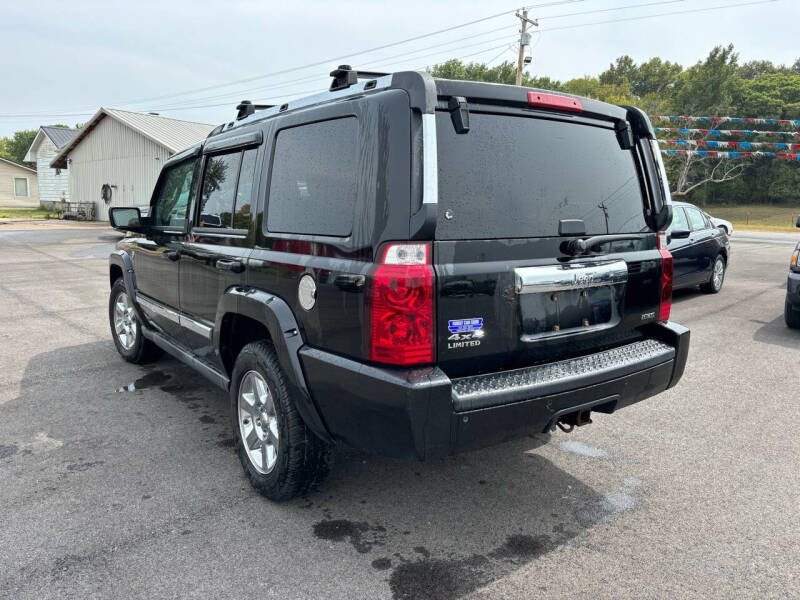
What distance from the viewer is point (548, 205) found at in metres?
2.90

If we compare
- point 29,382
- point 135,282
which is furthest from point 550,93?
point 29,382

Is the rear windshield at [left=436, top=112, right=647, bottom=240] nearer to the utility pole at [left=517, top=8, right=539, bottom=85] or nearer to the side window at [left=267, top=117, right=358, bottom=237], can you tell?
the side window at [left=267, top=117, right=358, bottom=237]

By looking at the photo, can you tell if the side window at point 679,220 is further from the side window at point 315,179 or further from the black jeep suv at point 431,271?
the side window at point 315,179

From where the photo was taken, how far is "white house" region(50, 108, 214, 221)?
30484 millimetres

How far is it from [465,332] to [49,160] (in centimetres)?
5177

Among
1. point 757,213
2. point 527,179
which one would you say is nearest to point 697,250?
point 527,179

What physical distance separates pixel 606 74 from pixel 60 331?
3702 inches

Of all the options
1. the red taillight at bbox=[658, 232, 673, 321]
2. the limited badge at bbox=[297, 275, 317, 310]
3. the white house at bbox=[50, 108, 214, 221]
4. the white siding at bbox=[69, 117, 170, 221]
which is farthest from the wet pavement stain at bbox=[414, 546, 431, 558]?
the white siding at bbox=[69, 117, 170, 221]

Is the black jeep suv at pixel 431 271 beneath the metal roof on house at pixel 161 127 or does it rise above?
beneath

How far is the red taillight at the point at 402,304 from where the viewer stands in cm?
245

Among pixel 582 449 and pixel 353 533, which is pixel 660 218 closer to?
pixel 582 449

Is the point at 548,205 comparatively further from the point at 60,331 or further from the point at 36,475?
the point at 60,331

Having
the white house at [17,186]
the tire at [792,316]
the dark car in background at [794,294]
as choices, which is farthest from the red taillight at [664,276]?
the white house at [17,186]

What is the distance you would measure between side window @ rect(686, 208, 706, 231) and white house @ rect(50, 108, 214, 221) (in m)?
24.8
